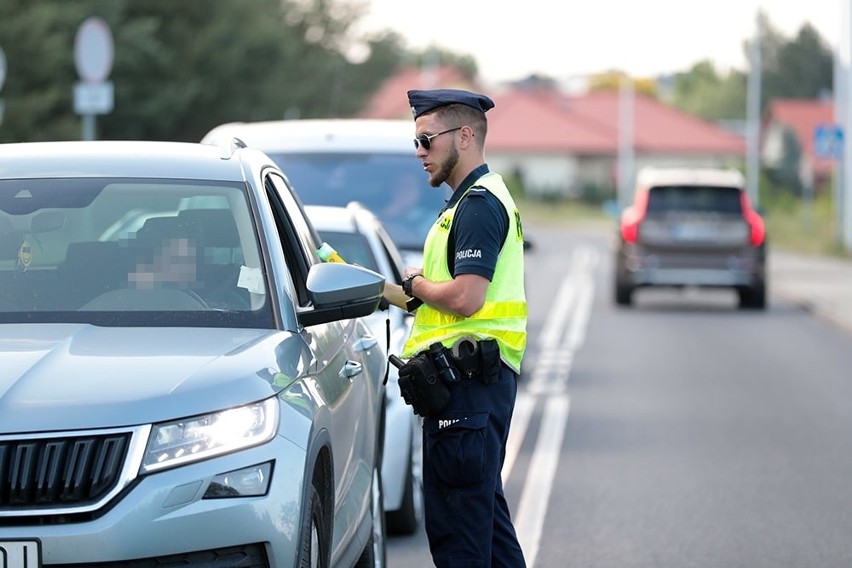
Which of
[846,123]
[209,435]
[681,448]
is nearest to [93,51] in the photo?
[681,448]

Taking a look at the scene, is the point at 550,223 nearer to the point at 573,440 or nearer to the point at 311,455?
the point at 573,440

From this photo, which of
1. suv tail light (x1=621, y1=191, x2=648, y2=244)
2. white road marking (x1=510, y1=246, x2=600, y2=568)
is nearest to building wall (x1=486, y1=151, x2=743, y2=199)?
white road marking (x1=510, y1=246, x2=600, y2=568)

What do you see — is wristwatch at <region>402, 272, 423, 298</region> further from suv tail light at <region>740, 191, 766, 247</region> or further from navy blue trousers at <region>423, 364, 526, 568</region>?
suv tail light at <region>740, 191, 766, 247</region>

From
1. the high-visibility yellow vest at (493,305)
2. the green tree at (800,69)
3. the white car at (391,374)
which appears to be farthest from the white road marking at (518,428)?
the green tree at (800,69)

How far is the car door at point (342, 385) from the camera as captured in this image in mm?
5688

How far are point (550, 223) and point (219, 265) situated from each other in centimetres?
7931

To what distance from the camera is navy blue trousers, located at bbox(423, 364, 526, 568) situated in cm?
564

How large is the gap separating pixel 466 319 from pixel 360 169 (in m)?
6.88

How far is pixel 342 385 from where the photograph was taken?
593 cm

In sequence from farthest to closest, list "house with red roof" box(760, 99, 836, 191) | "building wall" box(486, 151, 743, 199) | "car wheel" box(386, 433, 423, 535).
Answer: "house with red roof" box(760, 99, 836, 191) < "building wall" box(486, 151, 743, 199) < "car wheel" box(386, 433, 423, 535)

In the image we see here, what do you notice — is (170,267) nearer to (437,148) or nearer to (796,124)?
(437,148)

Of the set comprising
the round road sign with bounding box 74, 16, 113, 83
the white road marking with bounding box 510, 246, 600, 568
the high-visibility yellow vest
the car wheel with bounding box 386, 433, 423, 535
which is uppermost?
the round road sign with bounding box 74, 16, 113, 83

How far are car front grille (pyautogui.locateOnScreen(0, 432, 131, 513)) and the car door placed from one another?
850mm

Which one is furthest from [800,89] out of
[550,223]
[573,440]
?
[573,440]
